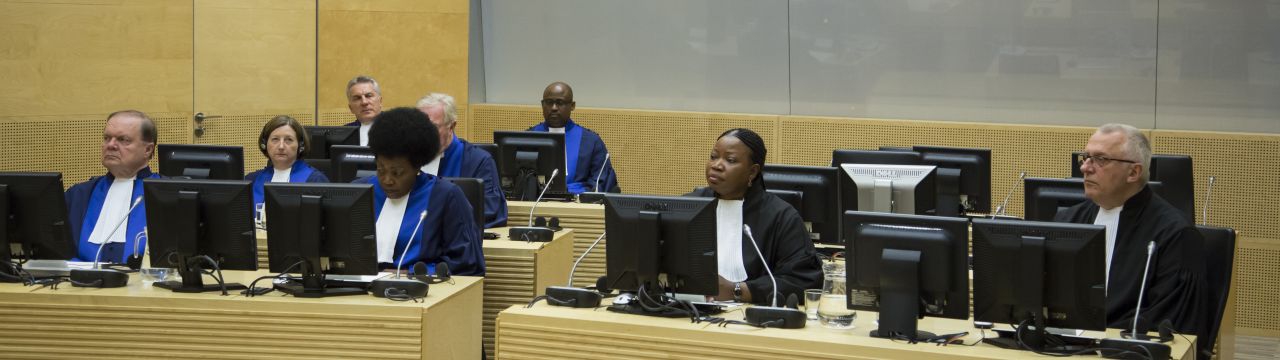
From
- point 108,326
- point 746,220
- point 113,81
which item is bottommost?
point 108,326

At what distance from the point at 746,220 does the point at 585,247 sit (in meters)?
2.44

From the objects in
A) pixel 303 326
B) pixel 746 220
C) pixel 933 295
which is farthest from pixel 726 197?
pixel 303 326

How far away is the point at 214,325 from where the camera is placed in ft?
13.7

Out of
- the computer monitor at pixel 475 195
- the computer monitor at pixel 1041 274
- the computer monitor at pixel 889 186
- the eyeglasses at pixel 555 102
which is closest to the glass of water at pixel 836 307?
the computer monitor at pixel 1041 274

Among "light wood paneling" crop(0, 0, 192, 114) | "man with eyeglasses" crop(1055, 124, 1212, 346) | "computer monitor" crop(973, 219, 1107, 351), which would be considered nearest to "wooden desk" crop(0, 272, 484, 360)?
"computer monitor" crop(973, 219, 1107, 351)

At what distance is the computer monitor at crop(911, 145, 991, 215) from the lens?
666 cm

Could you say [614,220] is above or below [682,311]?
above

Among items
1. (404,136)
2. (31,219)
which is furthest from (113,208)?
(404,136)

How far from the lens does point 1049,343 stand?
3660 millimetres

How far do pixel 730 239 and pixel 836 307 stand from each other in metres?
0.84

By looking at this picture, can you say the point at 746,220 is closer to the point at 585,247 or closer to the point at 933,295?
the point at 933,295

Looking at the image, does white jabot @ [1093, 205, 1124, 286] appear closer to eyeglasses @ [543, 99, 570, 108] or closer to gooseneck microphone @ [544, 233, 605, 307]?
gooseneck microphone @ [544, 233, 605, 307]

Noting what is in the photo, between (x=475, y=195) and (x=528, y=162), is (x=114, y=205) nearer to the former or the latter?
(x=475, y=195)

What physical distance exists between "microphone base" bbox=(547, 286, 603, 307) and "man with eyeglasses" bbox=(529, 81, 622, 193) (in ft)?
14.8
